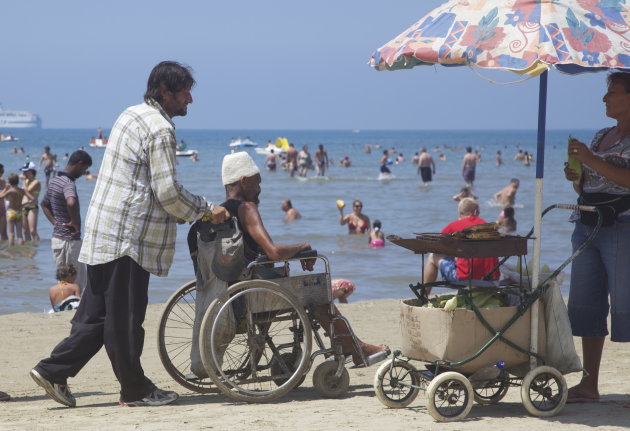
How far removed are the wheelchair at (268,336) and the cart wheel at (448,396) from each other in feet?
2.44

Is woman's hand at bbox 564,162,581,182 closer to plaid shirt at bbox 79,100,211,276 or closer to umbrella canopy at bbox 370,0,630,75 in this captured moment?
umbrella canopy at bbox 370,0,630,75

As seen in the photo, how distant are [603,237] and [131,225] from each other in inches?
94.0

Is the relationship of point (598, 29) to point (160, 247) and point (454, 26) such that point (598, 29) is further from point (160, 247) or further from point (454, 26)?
point (160, 247)

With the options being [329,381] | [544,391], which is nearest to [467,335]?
[544,391]

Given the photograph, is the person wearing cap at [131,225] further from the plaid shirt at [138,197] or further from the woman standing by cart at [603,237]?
the woman standing by cart at [603,237]

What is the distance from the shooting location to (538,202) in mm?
4320

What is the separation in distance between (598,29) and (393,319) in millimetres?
4766

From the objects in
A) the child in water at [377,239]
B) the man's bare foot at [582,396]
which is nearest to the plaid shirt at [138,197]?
the man's bare foot at [582,396]

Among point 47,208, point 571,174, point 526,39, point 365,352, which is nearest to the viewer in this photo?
point 526,39

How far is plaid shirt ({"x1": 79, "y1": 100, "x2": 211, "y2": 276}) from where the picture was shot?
4.48 meters

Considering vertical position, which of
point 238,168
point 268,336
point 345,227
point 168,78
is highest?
point 168,78

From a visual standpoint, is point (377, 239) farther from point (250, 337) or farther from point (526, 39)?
point (526, 39)

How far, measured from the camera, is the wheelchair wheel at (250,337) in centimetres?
456

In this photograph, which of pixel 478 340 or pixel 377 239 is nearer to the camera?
pixel 478 340
